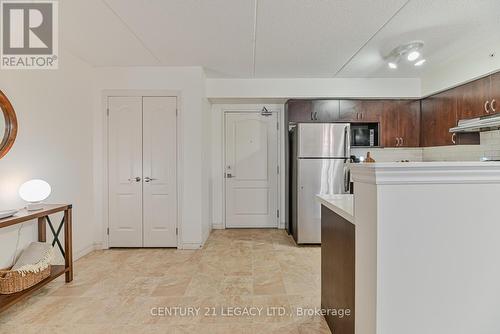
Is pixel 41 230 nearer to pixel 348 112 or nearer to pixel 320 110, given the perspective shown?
pixel 320 110

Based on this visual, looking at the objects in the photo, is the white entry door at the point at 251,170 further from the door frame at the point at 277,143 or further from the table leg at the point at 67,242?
the table leg at the point at 67,242

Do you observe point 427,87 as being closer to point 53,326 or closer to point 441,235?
point 441,235

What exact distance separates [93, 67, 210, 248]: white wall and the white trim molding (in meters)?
2.95

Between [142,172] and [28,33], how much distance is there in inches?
74.5

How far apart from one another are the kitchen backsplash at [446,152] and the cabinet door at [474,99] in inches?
12.8

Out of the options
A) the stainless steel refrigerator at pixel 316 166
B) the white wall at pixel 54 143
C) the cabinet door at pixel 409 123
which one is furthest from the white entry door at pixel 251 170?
the white wall at pixel 54 143

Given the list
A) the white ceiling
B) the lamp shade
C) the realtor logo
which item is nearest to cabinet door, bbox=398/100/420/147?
the white ceiling

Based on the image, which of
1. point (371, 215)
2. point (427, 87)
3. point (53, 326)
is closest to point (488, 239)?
point (371, 215)

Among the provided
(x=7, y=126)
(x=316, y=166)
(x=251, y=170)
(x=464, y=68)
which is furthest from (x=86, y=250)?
(x=464, y=68)

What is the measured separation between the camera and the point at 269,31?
2672 millimetres

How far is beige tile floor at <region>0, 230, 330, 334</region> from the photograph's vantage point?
2000 mm

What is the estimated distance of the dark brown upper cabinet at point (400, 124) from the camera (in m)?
A: 4.19

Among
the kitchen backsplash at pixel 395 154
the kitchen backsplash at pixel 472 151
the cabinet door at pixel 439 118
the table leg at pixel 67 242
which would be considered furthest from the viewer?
the kitchen backsplash at pixel 395 154

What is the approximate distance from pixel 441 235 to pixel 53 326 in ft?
8.37
